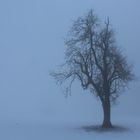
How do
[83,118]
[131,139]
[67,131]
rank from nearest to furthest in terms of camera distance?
[131,139] < [67,131] < [83,118]

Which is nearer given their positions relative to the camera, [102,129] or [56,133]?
[56,133]

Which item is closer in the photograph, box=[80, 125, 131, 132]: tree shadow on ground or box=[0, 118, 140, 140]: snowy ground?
box=[0, 118, 140, 140]: snowy ground

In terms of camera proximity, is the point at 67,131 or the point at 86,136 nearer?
the point at 86,136

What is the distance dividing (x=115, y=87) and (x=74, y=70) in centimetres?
316

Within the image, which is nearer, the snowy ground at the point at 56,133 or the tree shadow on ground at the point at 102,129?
the snowy ground at the point at 56,133

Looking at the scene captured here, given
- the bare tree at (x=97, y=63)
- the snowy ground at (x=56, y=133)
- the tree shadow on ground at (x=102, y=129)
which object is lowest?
the snowy ground at (x=56, y=133)

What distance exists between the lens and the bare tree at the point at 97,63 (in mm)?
33562

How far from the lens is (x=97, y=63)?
33.6 m

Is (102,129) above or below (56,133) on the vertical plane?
above

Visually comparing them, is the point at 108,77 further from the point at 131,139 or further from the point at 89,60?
the point at 131,139

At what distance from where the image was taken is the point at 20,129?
104 ft

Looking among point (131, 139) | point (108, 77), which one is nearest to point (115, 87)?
point (108, 77)

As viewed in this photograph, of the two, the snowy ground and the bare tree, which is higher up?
the bare tree

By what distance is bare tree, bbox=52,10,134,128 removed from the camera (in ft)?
110
